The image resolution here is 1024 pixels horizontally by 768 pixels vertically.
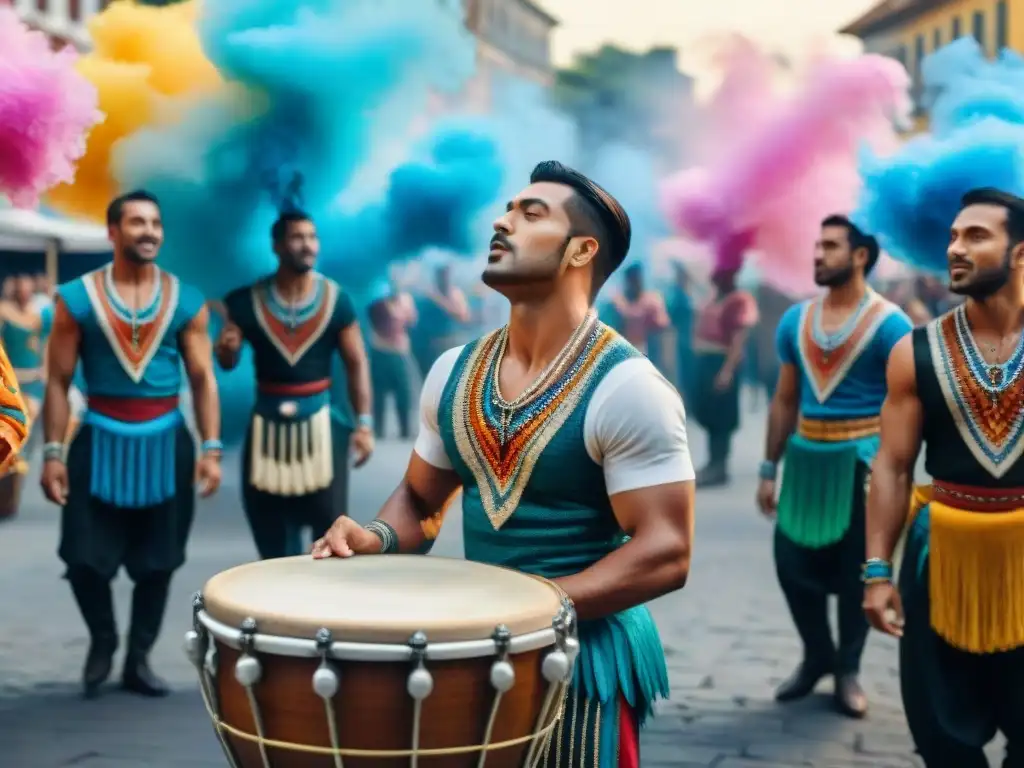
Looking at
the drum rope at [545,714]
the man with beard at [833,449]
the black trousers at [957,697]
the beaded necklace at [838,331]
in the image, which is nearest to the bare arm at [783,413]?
the man with beard at [833,449]

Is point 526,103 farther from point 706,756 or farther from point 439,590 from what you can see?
point 439,590

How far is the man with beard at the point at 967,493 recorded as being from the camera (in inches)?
157

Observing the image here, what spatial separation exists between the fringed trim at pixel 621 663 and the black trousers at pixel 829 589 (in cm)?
299

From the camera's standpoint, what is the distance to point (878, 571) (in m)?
4.02

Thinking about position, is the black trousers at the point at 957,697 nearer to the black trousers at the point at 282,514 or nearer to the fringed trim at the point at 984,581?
the fringed trim at the point at 984,581

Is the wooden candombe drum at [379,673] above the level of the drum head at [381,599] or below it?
below

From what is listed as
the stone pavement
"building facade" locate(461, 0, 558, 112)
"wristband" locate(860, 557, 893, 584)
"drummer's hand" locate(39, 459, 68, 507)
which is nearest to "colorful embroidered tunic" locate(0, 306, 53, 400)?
the stone pavement

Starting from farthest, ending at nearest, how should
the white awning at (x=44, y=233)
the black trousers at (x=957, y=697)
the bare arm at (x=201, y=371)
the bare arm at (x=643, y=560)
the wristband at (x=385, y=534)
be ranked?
the white awning at (x=44, y=233) → the bare arm at (x=201, y=371) → the black trousers at (x=957, y=697) → the wristband at (x=385, y=534) → the bare arm at (x=643, y=560)

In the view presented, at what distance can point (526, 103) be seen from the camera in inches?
452

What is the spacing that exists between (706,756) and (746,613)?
2527 mm

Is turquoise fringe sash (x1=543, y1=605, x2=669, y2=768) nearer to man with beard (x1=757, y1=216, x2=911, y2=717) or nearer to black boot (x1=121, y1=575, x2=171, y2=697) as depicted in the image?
man with beard (x1=757, y1=216, x2=911, y2=717)

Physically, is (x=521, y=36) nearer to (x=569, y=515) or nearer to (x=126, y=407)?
(x=126, y=407)

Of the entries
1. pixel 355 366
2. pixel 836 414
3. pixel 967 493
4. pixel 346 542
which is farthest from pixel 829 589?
pixel 346 542

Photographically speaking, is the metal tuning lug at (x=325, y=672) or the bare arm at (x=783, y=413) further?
the bare arm at (x=783, y=413)
